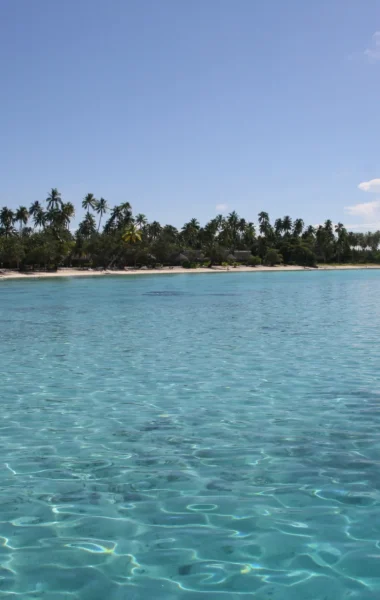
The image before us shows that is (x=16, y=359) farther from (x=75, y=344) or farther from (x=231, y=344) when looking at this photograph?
(x=231, y=344)

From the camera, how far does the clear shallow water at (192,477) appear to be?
4.90m

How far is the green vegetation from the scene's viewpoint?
102 m

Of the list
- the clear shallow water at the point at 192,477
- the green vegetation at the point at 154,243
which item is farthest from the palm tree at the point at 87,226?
the clear shallow water at the point at 192,477

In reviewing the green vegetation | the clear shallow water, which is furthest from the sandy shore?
the clear shallow water

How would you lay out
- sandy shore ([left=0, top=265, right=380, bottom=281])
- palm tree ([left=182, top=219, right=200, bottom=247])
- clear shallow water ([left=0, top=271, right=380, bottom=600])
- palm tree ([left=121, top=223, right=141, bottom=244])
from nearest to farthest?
1. clear shallow water ([left=0, top=271, right=380, bottom=600])
2. sandy shore ([left=0, top=265, right=380, bottom=281])
3. palm tree ([left=121, top=223, right=141, bottom=244])
4. palm tree ([left=182, top=219, right=200, bottom=247])

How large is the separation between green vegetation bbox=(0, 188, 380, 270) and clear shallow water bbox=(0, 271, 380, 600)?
84.9 metres

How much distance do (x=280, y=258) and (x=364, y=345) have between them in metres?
131

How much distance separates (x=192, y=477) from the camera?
7043 millimetres

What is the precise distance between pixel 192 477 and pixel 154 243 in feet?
395

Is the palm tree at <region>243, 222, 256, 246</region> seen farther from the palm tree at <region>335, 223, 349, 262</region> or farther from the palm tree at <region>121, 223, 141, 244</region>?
the palm tree at <region>121, 223, 141, 244</region>

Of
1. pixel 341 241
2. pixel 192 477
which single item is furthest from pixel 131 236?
pixel 192 477

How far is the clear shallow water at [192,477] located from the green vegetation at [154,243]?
279 feet

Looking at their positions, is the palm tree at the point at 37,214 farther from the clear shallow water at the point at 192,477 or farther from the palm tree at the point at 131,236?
the clear shallow water at the point at 192,477

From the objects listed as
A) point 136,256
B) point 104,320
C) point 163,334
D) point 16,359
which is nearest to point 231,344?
point 163,334
